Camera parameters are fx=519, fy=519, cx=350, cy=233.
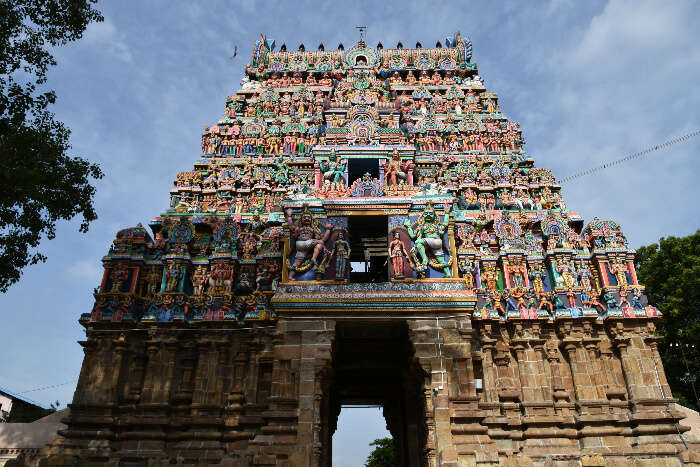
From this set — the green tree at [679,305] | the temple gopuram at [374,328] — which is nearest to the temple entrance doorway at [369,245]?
the temple gopuram at [374,328]

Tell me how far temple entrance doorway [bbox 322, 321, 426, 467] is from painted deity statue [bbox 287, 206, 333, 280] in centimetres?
204

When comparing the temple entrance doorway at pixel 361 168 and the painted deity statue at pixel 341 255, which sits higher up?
the temple entrance doorway at pixel 361 168

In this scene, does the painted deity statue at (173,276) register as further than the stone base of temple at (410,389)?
Yes

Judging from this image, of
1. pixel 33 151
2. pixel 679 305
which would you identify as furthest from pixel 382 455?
pixel 33 151

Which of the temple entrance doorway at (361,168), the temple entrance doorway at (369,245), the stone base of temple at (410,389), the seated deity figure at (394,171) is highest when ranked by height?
the temple entrance doorway at (361,168)

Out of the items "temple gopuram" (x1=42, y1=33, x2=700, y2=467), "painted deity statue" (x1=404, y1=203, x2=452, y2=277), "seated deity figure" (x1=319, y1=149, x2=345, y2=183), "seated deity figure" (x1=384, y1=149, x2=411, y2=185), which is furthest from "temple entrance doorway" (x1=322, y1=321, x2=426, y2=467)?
"seated deity figure" (x1=319, y1=149, x2=345, y2=183)

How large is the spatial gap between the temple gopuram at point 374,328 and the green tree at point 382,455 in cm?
3116

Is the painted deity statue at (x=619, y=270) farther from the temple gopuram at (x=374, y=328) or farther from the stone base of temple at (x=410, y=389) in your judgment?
the stone base of temple at (x=410, y=389)

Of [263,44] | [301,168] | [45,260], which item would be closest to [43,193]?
[45,260]

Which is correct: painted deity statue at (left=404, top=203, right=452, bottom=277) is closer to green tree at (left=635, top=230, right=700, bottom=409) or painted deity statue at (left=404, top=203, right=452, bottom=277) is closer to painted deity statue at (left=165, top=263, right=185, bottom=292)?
painted deity statue at (left=165, top=263, right=185, bottom=292)

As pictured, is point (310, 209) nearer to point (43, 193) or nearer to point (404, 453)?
point (43, 193)

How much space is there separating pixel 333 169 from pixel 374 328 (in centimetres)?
579

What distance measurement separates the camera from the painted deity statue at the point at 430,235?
14359mm

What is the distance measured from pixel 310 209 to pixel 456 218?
5.20 m
